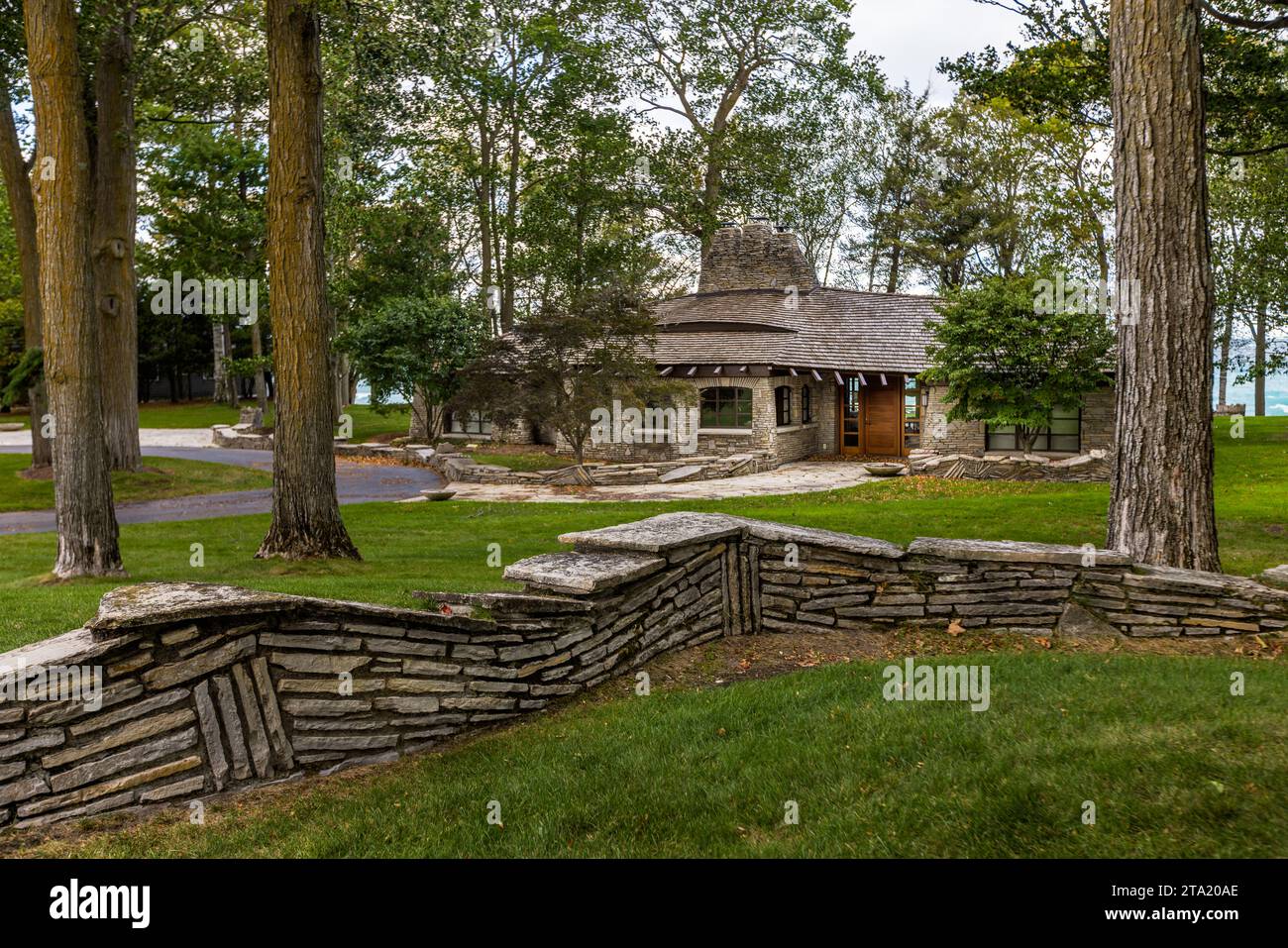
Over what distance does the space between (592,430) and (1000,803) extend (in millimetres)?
23576

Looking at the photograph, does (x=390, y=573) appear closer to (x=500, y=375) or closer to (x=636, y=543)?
(x=636, y=543)

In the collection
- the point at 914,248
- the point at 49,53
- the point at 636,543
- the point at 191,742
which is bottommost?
the point at 191,742

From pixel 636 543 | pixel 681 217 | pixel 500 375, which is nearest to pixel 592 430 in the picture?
pixel 500 375

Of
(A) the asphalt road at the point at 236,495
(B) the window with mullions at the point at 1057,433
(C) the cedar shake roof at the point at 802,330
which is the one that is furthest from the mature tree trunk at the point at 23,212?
(B) the window with mullions at the point at 1057,433

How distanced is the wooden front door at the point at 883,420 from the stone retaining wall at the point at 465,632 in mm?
24728

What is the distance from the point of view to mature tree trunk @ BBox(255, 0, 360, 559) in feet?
35.2

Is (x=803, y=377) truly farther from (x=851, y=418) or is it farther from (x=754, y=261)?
(x=754, y=261)

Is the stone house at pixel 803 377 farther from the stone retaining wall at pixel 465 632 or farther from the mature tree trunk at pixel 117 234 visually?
the stone retaining wall at pixel 465 632

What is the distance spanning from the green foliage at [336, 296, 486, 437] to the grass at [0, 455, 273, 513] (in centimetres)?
802

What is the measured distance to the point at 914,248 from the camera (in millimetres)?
46375

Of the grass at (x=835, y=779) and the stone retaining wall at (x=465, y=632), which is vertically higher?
the stone retaining wall at (x=465, y=632)

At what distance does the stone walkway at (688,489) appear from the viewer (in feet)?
67.7

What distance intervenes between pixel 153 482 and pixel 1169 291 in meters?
19.5

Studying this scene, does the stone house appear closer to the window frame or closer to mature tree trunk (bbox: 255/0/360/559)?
the window frame
